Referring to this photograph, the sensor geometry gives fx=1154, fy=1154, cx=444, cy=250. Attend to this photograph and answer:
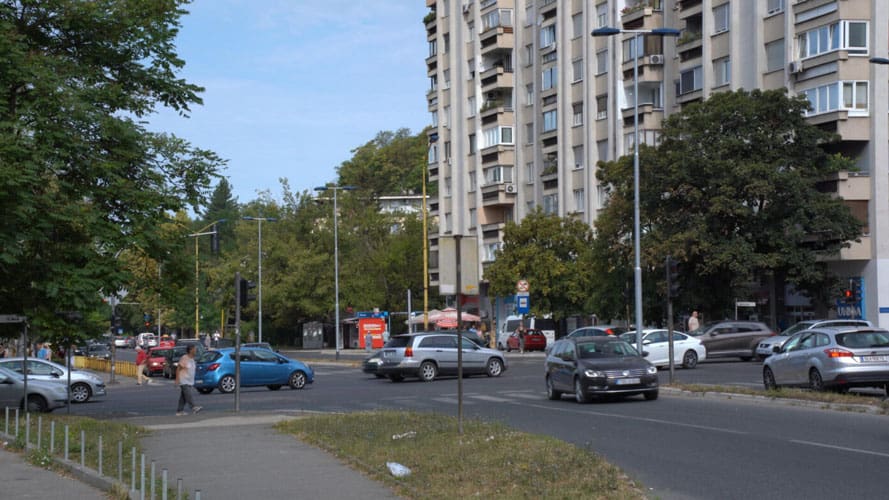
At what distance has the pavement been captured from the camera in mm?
12492

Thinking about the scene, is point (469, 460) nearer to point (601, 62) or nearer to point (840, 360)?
point (840, 360)

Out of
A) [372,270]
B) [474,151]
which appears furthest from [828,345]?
[372,270]

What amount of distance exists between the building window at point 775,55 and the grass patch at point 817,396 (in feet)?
95.6

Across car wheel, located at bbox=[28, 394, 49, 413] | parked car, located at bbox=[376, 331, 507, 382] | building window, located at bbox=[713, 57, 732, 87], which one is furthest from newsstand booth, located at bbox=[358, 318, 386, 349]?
car wheel, located at bbox=[28, 394, 49, 413]

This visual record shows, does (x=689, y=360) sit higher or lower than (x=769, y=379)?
lower

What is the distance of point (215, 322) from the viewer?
338 ft

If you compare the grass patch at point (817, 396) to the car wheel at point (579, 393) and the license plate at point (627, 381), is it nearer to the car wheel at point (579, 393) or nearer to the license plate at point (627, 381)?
the license plate at point (627, 381)

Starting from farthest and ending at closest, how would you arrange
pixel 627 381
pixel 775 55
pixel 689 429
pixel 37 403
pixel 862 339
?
1. pixel 775 55
2. pixel 37 403
3. pixel 627 381
4. pixel 862 339
5. pixel 689 429

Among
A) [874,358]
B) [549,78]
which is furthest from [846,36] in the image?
[874,358]

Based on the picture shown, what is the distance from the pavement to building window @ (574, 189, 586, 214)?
5023 cm

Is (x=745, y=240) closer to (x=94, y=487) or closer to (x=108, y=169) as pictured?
(x=108, y=169)

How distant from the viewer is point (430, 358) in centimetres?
3953

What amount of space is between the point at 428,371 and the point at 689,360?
29.6 feet

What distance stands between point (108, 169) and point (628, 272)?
1333 inches
